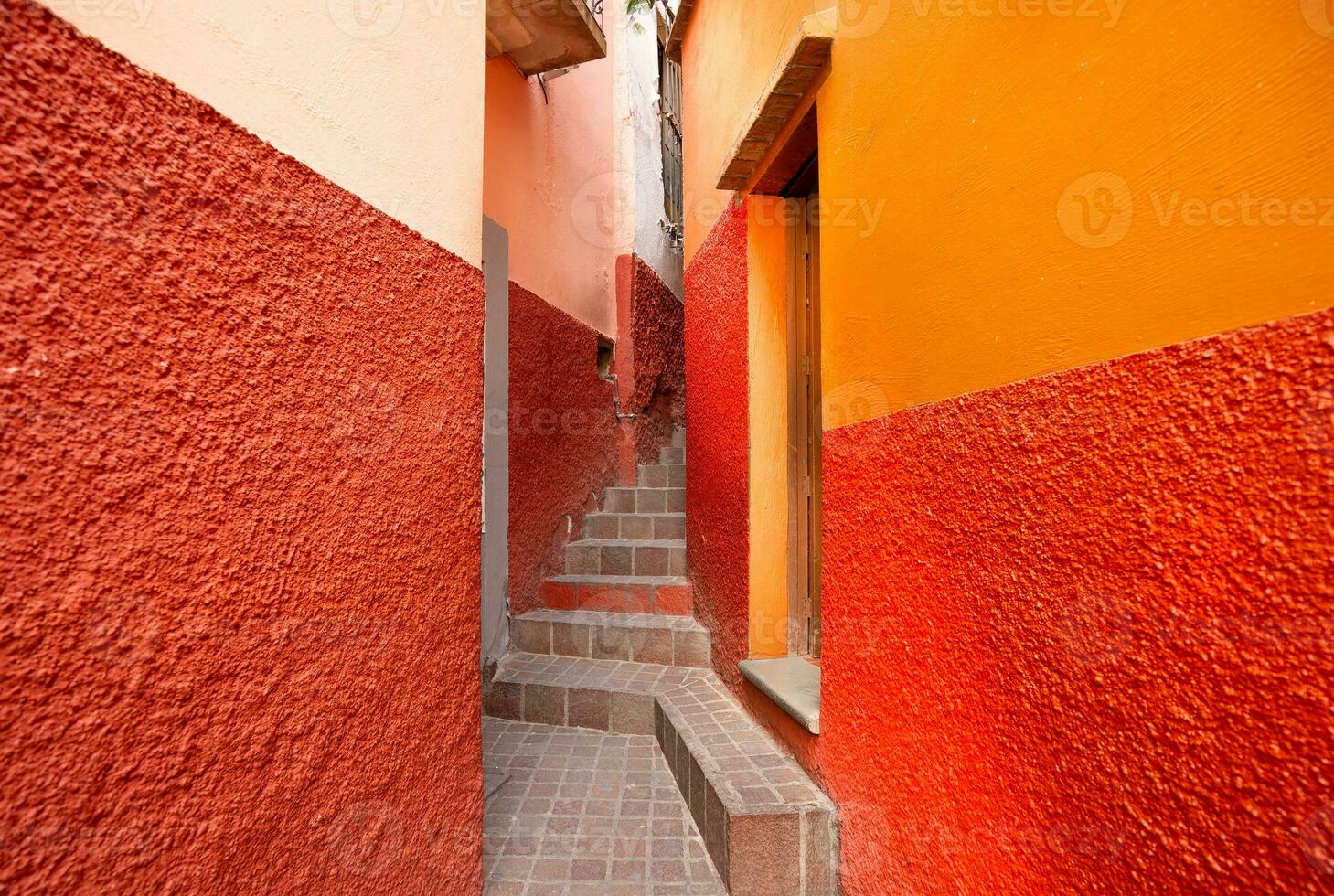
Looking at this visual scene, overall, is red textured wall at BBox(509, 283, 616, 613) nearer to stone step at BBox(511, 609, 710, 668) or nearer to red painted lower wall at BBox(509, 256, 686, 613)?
red painted lower wall at BBox(509, 256, 686, 613)

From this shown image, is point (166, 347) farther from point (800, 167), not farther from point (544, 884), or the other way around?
point (800, 167)

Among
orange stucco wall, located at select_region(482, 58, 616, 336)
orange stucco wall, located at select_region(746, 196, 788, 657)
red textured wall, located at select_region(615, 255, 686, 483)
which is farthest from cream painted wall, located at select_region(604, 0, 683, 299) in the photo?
orange stucco wall, located at select_region(746, 196, 788, 657)

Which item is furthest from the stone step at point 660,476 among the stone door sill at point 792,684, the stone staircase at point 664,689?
the stone door sill at point 792,684

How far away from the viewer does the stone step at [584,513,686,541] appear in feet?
16.2

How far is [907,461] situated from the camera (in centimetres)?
171

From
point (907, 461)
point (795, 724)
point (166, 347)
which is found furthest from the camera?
point (795, 724)

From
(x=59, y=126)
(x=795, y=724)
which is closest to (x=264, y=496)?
(x=59, y=126)

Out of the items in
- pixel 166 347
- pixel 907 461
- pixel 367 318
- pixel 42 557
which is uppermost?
pixel 367 318

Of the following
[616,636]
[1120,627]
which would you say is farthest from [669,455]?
[1120,627]

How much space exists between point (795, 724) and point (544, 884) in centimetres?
112

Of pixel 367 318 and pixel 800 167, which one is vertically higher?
pixel 800 167

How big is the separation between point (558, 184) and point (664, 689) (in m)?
3.92

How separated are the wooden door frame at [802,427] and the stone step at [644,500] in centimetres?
211

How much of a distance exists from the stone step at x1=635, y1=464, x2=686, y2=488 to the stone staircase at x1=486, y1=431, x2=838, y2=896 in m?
0.01
